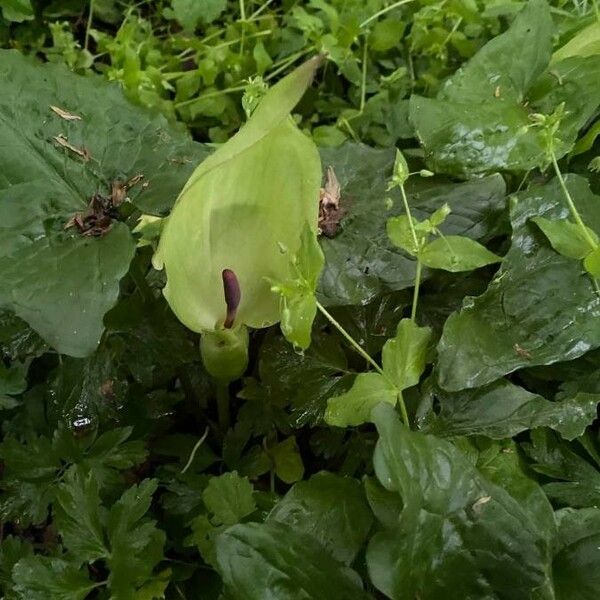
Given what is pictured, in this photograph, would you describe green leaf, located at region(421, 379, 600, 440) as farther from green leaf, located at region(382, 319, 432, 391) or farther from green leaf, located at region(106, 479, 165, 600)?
green leaf, located at region(106, 479, 165, 600)

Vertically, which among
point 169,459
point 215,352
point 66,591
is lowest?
point 169,459

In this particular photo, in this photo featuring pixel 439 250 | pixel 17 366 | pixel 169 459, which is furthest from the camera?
pixel 169 459

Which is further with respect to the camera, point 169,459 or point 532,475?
point 169,459

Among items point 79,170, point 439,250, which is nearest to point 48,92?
point 79,170

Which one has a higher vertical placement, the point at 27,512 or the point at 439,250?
the point at 439,250

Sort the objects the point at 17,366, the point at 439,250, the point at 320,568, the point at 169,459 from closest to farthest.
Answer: the point at 320,568 < the point at 439,250 < the point at 17,366 < the point at 169,459

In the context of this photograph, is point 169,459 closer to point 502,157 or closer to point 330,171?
point 330,171

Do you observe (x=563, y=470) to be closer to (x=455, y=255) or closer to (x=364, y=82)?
(x=455, y=255)

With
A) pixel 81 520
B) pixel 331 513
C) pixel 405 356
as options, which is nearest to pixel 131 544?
pixel 81 520
